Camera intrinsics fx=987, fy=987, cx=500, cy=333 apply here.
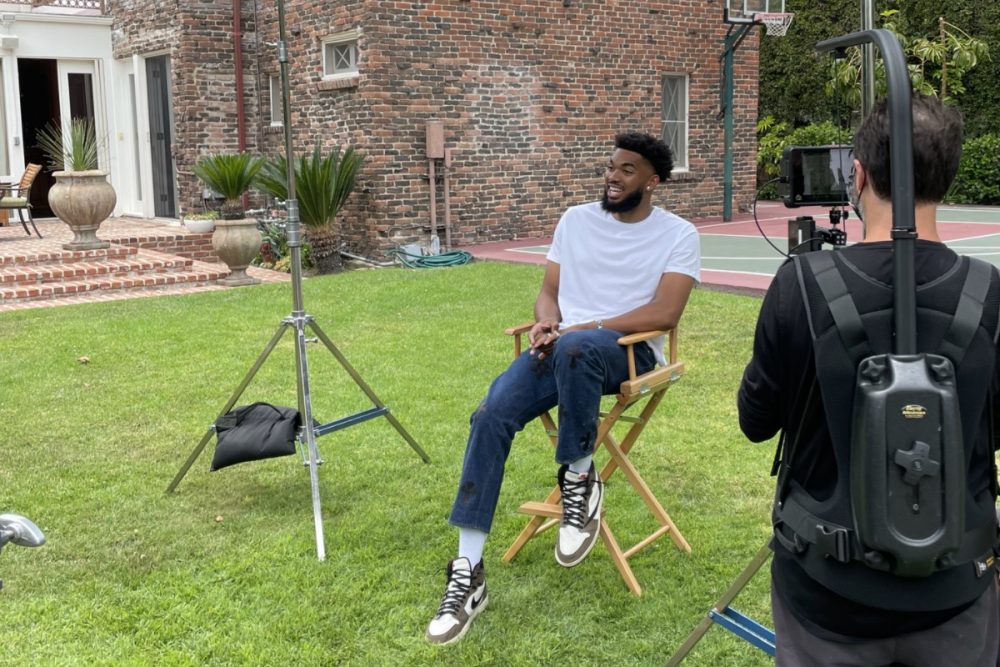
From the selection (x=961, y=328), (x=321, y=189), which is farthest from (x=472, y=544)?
(x=321, y=189)

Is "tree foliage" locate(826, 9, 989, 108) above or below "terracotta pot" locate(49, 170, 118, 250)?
above

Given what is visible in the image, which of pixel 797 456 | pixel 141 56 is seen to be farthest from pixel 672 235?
pixel 141 56

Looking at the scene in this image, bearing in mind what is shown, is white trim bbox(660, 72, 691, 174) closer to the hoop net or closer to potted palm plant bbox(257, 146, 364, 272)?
the hoop net

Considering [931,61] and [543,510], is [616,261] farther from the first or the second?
[931,61]

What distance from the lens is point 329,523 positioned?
3.96 m

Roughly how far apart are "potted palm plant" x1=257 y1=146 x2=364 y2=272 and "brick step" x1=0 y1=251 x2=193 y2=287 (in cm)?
145

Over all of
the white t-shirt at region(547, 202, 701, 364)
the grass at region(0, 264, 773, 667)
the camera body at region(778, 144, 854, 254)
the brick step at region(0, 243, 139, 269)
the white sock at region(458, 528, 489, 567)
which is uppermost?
the camera body at region(778, 144, 854, 254)

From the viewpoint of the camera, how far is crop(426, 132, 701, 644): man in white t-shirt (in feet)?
10.3

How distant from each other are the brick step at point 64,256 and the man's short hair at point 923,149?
11.0 m

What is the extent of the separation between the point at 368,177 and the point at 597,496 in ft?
30.4

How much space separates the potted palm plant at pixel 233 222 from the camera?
1081 centimetres

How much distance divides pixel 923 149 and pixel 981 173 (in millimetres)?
18258

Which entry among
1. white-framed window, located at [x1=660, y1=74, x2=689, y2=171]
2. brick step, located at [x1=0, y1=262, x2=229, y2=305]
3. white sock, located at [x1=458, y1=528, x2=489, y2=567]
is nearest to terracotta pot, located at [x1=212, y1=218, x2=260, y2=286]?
brick step, located at [x1=0, y1=262, x2=229, y2=305]

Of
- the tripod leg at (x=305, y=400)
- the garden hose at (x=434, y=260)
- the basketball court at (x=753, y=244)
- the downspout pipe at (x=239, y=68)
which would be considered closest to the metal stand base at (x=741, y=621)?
the tripod leg at (x=305, y=400)
